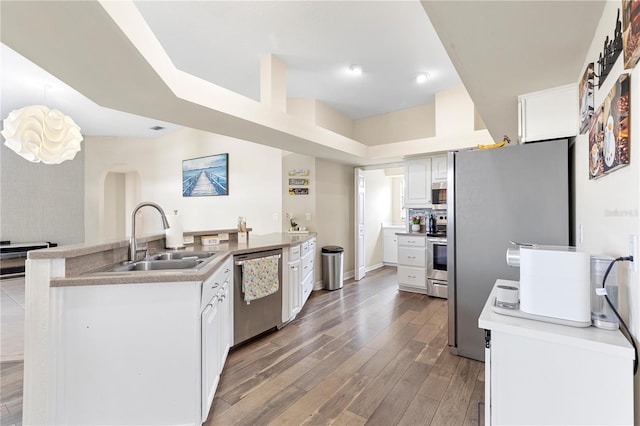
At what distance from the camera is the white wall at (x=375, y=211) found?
6.04 metres

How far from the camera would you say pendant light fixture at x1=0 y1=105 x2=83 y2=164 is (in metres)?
2.82

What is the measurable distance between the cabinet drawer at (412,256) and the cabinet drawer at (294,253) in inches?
80.2

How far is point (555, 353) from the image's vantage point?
3.50 feet

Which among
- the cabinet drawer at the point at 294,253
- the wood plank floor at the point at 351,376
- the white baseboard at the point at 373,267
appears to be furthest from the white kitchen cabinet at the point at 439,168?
the cabinet drawer at the point at 294,253

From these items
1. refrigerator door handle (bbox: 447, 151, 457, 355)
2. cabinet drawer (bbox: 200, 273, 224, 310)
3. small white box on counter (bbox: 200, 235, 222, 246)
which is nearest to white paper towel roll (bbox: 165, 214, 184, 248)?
small white box on counter (bbox: 200, 235, 222, 246)

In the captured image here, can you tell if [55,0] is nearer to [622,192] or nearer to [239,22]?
[239,22]

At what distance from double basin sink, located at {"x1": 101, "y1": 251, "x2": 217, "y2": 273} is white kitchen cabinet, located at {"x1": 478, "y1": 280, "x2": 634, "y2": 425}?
1631 mm

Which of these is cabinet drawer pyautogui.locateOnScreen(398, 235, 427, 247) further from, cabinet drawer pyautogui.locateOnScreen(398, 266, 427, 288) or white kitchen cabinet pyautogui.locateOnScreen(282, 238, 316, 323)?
white kitchen cabinet pyautogui.locateOnScreen(282, 238, 316, 323)

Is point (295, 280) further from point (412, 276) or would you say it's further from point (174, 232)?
A: point (412, 276)

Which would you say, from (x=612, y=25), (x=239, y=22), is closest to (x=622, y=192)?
(x=612, y=25)

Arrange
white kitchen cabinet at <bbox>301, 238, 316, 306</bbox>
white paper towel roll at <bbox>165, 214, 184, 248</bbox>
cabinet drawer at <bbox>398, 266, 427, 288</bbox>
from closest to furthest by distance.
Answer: white paper towel roll at <bbox>165, 214, 184, 248</bbox> < white kitchen cabinet at <bbox>301, 238, 316, 306</bbox> < cabinet drawer at <bbox>398, 266, 427, 288</bbox>

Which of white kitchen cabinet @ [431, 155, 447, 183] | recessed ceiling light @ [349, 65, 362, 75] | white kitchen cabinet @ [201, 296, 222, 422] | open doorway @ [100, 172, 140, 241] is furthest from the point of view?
open doorway @ [100, 172, 140, 241]

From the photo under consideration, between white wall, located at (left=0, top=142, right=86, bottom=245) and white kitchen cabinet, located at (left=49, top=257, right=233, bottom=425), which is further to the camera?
white wall, located at (left=0, top=142, right=86, bottom=245)

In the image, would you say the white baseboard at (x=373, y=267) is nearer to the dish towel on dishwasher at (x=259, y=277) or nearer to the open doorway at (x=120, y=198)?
the dish towel on dishwasher at (x=259, y=277)
